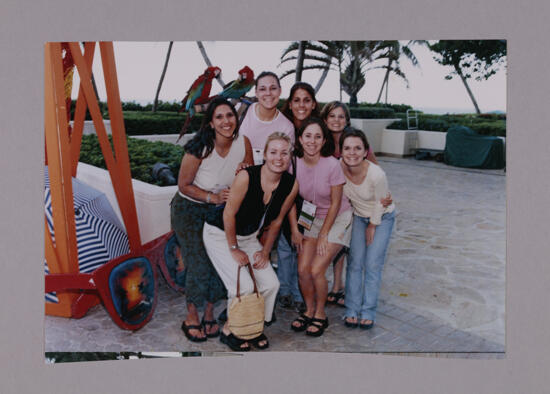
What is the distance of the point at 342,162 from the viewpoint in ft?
13.2

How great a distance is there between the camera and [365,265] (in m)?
4.23

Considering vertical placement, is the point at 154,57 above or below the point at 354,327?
above

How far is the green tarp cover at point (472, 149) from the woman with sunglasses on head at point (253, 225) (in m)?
1.61

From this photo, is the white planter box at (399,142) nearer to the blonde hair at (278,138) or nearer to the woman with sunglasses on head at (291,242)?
the woman with sunglasses on head at (291,242)

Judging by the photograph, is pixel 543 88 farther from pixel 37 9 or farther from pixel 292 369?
pixel 37 9

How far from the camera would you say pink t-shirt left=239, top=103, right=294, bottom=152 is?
158 inches

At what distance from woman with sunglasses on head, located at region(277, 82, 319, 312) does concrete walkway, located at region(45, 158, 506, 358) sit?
12cm

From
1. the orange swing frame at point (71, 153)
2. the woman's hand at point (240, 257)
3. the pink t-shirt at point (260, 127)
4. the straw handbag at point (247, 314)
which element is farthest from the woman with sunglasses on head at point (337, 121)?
the orange swing frame at point (71, 153)

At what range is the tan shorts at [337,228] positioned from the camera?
4.09 meters

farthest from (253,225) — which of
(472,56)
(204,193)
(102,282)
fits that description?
(472,56)

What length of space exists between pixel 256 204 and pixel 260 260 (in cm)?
43

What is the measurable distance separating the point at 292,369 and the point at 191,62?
2.36 meters

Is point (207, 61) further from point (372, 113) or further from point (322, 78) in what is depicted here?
point (372, 113)

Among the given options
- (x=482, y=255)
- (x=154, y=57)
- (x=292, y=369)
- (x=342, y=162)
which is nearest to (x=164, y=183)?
(x=154, y=57)
